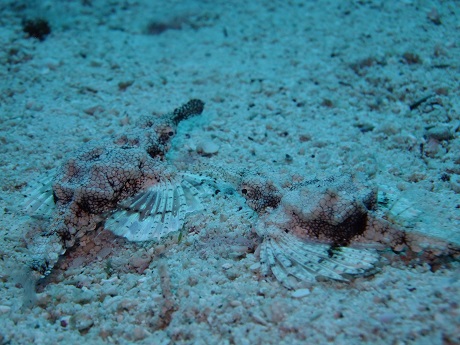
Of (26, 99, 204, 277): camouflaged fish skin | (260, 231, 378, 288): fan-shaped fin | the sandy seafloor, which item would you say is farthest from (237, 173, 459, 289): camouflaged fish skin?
(26, 99, 204, 277): camouflaged fish skin

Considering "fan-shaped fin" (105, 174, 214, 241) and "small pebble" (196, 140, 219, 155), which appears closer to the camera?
"fan-shaped fin" (105, 174, 214, 241)

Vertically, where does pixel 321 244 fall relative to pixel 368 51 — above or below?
below

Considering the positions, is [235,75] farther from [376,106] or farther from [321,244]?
[321,244]

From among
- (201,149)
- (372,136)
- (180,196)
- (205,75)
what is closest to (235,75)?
(205,75)

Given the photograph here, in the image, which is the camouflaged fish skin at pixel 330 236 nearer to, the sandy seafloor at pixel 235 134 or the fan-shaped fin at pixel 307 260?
the fan-shaped fin at pixel 307 260

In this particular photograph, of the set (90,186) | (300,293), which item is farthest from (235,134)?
(300,293)

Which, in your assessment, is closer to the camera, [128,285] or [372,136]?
[128,285]

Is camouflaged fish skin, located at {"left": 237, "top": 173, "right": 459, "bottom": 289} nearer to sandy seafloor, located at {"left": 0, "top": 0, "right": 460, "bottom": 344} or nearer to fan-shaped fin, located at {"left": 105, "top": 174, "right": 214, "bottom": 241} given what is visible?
sandy seafloor, located at {"left": 0, "top": 0, "right": 460, "bottom": 344}
